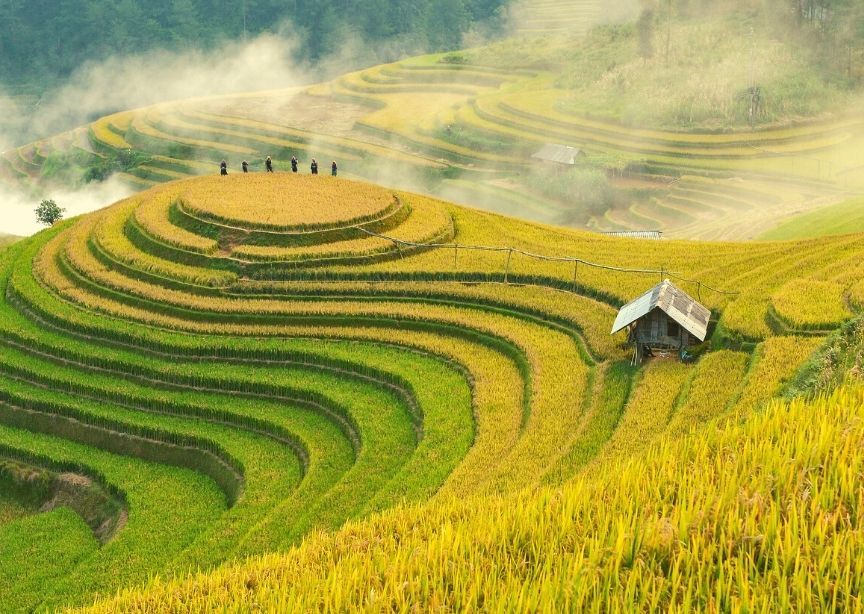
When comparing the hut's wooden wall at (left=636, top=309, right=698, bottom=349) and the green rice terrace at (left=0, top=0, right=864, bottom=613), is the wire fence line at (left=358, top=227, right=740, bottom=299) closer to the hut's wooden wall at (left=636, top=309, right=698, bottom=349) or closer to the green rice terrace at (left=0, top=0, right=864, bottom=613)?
the green rice terrace at (left=0, top=0, right=864, bottom=613)

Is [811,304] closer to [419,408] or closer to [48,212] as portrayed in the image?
[419,408]

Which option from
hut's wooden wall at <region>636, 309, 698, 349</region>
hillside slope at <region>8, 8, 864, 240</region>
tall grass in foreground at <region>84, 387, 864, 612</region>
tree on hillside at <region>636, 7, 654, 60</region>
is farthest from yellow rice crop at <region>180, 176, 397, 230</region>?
tree on hillside at <region>636, 7, 654, 60</region>

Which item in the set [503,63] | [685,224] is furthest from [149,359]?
[503,63]

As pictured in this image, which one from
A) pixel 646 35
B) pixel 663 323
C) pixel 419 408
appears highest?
pixel 646 35

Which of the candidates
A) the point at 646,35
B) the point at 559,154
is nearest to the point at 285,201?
the point at 559,154

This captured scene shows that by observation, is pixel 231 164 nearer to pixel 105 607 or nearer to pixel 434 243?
pixel 434 243

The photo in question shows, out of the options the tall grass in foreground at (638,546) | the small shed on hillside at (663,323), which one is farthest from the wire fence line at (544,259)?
the tall grass in foreground at (638,546)
